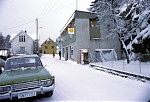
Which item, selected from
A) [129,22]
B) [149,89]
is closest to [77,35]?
[129,22]

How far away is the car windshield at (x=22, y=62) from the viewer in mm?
4877

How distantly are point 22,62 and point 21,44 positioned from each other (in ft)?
124

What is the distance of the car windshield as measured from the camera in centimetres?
488

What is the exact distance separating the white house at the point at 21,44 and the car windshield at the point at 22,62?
36626 millimetres

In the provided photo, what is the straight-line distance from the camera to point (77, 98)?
430 centimetres

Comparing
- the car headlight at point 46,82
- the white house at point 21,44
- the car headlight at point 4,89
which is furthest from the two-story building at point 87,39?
the white house at point 21,44

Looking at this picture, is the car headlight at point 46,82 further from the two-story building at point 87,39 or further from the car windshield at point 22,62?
the two-story building at point 87,39

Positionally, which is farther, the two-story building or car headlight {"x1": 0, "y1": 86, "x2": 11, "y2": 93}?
the two-story building

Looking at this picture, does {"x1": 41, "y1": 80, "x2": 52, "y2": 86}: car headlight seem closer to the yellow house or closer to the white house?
the white house

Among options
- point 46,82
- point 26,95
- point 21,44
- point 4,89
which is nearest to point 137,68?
point 46,82

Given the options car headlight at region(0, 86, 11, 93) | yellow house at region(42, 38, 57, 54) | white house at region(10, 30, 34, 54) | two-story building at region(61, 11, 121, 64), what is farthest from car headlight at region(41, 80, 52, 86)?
yellow house at region(42, 38, 57, 54)

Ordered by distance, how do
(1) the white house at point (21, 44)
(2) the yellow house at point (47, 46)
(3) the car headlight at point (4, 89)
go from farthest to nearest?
(2) the yellow house at point (47, 46), (1) the white house at point (21, 44), (3) the car headlight at point (4, 89)

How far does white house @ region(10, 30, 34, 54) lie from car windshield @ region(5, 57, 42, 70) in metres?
36.6

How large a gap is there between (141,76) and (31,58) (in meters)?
6.22
